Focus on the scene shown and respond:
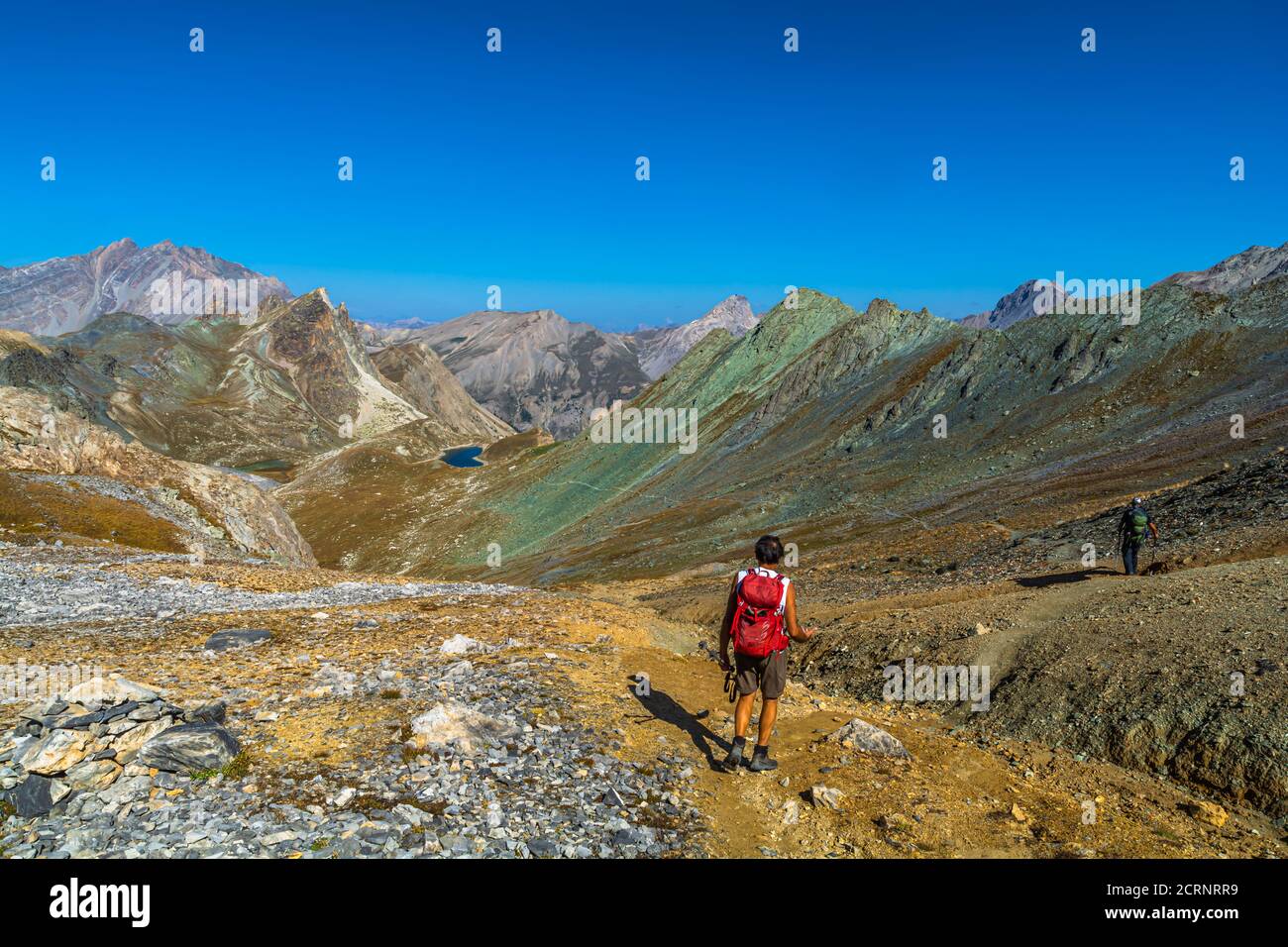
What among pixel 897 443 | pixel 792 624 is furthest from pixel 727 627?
pixel 897 443

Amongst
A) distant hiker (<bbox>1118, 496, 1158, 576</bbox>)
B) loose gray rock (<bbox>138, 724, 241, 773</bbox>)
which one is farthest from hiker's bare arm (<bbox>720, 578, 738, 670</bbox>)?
distant hiker (<bbox>1118, 496, 1158, 576</bbox>)

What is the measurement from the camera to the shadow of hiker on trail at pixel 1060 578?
82.8 ft

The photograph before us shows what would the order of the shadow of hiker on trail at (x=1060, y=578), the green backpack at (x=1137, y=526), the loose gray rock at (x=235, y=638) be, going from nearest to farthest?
1. the loose gray rock at (x=235, y=638)
2. the green backpack at (x=1137, y=526)
3. the shadow of hiker on trail at (x=1060, y=578)

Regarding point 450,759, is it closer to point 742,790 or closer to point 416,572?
point 742,790

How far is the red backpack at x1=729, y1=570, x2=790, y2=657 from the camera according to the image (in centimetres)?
1148

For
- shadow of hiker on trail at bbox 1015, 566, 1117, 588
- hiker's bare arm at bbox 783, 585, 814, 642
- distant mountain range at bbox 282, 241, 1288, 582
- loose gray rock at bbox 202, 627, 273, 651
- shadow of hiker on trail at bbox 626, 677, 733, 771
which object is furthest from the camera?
distant mountain range at bbox 282, 241, 1288, 582

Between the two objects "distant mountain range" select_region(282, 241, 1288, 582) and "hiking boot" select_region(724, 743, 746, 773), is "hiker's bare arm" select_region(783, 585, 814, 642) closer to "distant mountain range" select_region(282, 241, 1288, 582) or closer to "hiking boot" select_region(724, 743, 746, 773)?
"hiking boot" select_region(724, 743, 746, 773)

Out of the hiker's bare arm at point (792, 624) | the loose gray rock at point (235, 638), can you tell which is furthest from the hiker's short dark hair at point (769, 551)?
the loose gray rock at point (235, 638)

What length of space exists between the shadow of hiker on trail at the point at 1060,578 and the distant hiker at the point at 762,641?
56.6ft

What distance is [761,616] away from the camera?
11.6 m

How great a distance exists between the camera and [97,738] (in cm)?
943

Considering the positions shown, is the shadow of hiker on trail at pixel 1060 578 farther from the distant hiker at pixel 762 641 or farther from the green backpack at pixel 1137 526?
the distant hiker at pixel 762 641

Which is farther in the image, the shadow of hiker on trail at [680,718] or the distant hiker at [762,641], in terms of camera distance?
the shadow of hiker on trail at [680,718]

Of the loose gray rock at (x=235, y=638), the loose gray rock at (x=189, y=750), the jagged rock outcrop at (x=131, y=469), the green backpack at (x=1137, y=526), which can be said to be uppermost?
the jagged rock outcrop at (x=131, y=469)
